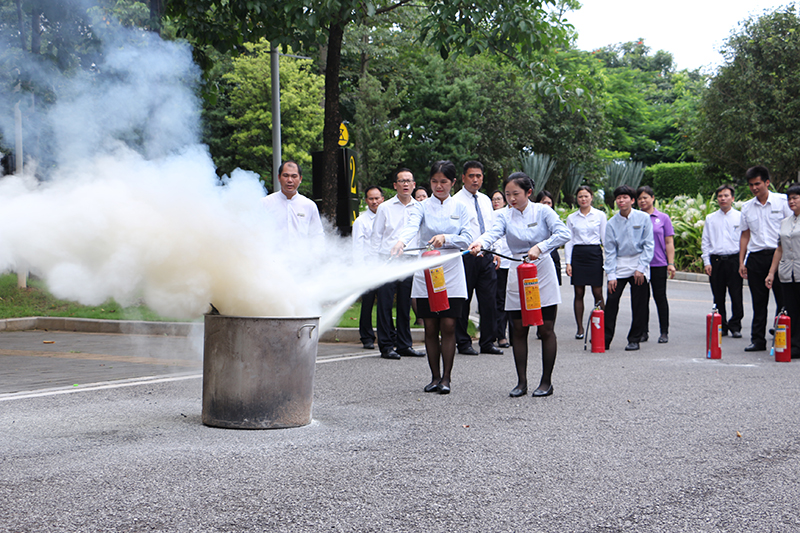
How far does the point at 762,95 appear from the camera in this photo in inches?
992

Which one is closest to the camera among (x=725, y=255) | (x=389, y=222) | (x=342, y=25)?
(x=389, y=222)

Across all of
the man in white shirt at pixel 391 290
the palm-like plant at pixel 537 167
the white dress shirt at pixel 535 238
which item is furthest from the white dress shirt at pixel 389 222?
the palm-like plant at pixel 537 167

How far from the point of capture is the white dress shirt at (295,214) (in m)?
7.78

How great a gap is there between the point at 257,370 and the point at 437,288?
1.94 metres

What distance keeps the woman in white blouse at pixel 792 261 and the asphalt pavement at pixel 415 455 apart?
49.3 inches

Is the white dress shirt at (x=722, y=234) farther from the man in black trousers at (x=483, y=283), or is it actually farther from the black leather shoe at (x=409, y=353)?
the black leather shoe at (x=409, y=353)

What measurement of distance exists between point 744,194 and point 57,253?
31780 mm

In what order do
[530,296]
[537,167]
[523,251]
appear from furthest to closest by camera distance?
[537,167] → [523,251] → [530,296]

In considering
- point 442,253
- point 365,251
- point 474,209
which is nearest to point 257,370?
point 442,253

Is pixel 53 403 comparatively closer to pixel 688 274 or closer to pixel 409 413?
pixel 409 413

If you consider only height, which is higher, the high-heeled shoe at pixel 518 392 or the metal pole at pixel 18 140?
the metal pole at pixel 18 140

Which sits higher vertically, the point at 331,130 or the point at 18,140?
the point at 331,130

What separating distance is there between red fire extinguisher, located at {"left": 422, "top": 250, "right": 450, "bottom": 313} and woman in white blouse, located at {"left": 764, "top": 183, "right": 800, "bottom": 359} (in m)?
4.70

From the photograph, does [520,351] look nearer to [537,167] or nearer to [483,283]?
[483,283]
